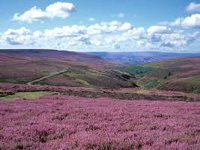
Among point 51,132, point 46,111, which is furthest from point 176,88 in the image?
point 51,132

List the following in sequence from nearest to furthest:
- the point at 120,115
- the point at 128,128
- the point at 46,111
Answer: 1. the point at 128,128
2. the point at 120,115
3. the point at 46,111

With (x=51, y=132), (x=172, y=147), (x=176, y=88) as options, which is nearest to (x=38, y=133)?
(x=51, y=132)

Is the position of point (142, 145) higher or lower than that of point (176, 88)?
higher

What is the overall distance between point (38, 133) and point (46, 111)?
719cm

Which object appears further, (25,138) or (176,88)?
(176,88)

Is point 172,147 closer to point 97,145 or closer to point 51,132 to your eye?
point 97,145

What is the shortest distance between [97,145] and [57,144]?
1.33m

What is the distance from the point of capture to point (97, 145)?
32.2 ft

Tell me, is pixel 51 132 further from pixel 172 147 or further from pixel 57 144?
pixel 172 147

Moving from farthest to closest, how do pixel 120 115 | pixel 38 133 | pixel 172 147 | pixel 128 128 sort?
pixel 120 115, pixel 128 128, pixel 38 133, pixel 172 147

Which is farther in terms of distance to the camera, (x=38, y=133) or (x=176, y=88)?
(x=176, y=88)

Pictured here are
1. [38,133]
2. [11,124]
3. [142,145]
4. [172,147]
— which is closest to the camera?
[172,147]

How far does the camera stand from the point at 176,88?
3351 inches

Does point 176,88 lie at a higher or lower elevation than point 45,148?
lower
